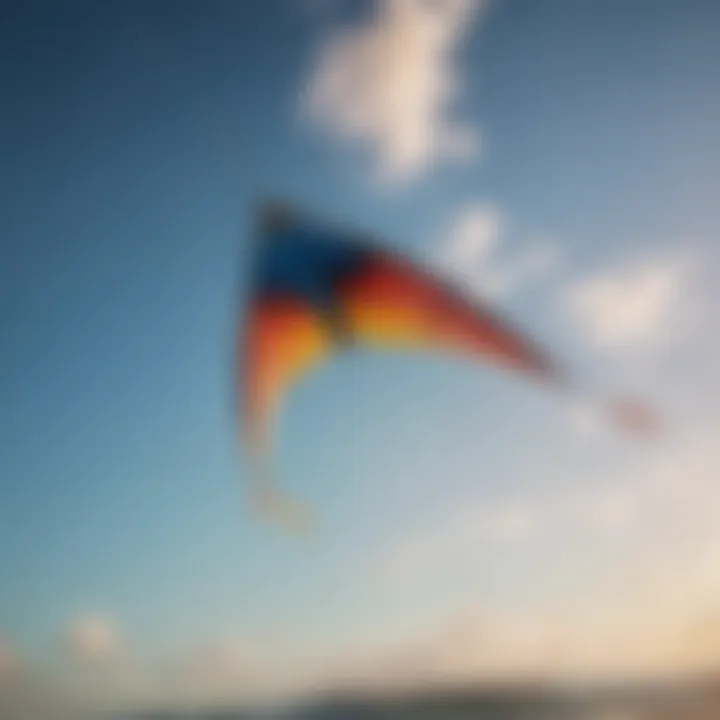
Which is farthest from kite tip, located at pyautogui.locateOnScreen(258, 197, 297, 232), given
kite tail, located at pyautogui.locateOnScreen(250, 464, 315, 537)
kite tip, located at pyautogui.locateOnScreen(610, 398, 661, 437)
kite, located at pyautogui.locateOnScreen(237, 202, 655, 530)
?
kite tip, located at pyautogui.locateOnScreen(610, 398, 661, 437)

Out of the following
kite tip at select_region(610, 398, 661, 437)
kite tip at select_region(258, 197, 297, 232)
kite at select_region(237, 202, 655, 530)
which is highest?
kite tip at select_region(258, 197, 297, 232)

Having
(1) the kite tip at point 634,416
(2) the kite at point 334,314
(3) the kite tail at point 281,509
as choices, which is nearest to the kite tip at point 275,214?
(2) the kite at point 334,314

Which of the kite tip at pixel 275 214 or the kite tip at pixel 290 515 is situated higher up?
the kite tip at pixel 275 214

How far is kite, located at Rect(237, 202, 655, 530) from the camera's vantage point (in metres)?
1.40

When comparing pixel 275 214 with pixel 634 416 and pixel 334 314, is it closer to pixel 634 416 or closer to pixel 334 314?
pixel 334 314

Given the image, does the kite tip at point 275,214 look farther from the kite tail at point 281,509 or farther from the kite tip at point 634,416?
the kite tip at point 634,416

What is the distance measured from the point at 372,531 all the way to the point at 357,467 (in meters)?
0.08

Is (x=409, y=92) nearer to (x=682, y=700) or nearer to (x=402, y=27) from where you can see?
(x=402, y=27)

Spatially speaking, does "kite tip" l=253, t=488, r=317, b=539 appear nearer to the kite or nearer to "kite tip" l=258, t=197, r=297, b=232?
the kite

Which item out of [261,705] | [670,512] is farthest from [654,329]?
[261,705]

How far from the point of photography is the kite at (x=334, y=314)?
140cm

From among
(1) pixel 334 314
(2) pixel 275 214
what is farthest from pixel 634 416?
(2) pixel 275 214

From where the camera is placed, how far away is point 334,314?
4.67 ft

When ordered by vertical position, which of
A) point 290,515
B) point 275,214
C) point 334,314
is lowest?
point 290,515
